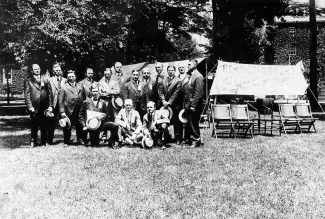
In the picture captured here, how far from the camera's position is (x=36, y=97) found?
35.4ft

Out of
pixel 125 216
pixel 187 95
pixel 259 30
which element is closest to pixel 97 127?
pixel 187 95

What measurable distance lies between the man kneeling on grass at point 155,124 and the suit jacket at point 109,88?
1.25 metres

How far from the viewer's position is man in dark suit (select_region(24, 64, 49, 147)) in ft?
35.3

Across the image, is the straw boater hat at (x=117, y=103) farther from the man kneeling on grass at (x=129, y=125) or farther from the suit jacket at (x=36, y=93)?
the suit jacket at (x=36, y=93)

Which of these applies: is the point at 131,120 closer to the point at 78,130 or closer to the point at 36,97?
the point at 78,130

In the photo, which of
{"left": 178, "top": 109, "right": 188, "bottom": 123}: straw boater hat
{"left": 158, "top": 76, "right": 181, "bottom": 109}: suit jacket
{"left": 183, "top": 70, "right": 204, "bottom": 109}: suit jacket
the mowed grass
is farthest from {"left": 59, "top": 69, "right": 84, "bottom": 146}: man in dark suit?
{"left": 183, "top": 70, "right": 204, "bottom": 109}: suit jacket

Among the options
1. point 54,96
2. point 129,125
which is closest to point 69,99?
point 54,96

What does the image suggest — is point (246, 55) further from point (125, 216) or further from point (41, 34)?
point (125, 216)

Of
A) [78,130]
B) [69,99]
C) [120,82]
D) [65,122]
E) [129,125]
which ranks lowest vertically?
[78,130]

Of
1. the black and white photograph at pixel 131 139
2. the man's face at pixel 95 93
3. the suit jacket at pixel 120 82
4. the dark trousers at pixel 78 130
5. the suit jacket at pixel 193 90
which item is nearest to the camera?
the black and white photograph at pixel 131 139

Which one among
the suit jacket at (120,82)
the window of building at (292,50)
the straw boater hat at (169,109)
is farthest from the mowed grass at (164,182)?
the window of building at (292,50)

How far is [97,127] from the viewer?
1071 centimetres

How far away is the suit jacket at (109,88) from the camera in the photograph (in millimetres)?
11096

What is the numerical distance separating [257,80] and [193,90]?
13.0 feet
